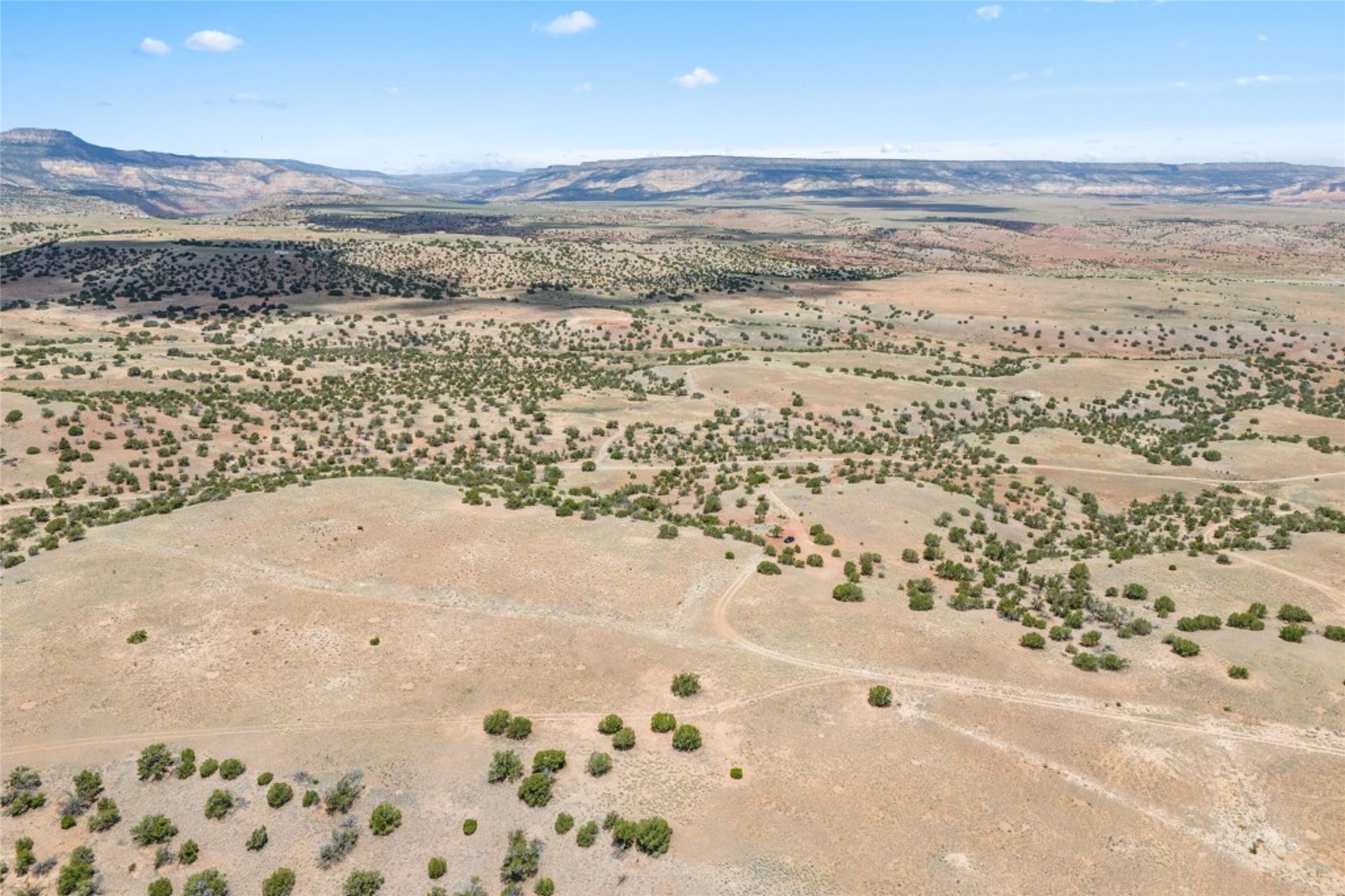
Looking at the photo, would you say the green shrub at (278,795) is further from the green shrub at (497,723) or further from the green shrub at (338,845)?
the green shrub at (497,723)

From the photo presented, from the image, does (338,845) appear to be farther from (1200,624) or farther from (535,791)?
(1200,624)

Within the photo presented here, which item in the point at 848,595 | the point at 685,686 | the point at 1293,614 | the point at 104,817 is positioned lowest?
the point at 1293,614

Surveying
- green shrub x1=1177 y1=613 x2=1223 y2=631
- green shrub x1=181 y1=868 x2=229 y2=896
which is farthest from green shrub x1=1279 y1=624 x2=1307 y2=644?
green shrub x1=181 y1=868 x2=229 y2=896

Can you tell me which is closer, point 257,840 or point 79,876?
point 79,876

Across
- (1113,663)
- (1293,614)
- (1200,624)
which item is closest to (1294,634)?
→ (1293,614)

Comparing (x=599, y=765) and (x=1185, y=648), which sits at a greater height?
(x=1185, y=648)

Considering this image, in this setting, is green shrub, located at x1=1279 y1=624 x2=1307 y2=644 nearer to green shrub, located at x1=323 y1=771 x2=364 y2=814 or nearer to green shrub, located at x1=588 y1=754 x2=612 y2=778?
green shrub, located at x1=588 y1=754 x2=612 y2=778

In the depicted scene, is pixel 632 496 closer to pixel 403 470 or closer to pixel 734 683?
pixel 403 470

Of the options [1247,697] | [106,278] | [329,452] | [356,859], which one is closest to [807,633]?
[1247,697]
